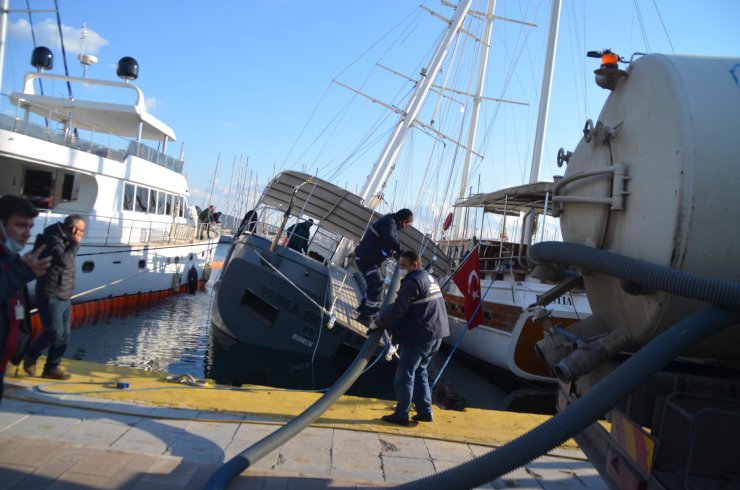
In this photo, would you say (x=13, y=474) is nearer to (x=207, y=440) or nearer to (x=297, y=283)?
(x=207, y=440)

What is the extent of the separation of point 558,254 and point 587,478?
224 cm

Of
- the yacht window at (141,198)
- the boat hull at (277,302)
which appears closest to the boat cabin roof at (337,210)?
the boat hull at (277,302)

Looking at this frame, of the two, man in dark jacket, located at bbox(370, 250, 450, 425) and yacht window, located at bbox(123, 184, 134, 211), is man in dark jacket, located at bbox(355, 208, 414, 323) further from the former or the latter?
yacht window, located at bbox(123, 184, 134, 211)

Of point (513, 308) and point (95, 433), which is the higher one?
point (513, 308)

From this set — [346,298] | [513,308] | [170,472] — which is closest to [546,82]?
[513,308]

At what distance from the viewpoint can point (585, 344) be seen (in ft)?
11.5

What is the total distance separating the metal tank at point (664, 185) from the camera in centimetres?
292

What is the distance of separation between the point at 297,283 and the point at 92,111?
13156 mm

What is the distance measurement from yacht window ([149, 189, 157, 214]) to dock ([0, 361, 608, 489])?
587 inches

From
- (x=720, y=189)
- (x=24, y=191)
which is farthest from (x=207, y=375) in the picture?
(x=24, y=191)

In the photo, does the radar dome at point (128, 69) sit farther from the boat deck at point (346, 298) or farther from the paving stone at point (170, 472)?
the paving stone at point (170, 472)

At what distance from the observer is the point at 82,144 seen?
54.6 feet

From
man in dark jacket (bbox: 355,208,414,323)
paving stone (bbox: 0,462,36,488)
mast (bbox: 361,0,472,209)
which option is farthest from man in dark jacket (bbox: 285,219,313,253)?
paving stone (bbox: 0,462,36,488)

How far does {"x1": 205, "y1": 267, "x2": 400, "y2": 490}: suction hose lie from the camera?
369cm
